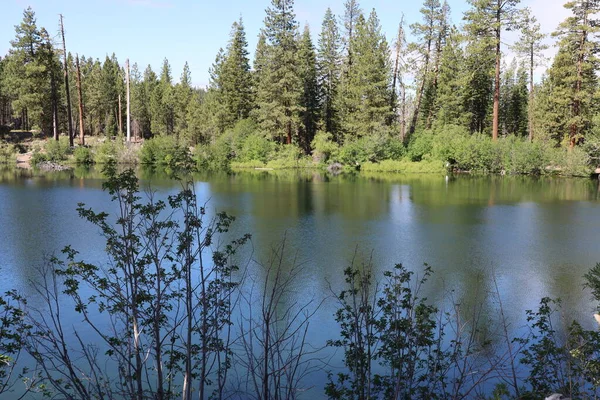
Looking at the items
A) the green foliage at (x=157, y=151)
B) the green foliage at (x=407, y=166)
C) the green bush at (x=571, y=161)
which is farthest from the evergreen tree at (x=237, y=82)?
the green bush at (x=571, y=161)

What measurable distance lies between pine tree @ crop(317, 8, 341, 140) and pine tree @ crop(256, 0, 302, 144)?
4749mm

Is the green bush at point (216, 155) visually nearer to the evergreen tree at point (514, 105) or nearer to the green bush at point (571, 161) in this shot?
the green bush at point (571, 161)

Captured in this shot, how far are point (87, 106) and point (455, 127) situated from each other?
3976 cm

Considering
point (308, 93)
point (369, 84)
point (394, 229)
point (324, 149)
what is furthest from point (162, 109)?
point (394, 229)

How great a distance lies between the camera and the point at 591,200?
71.5 ft

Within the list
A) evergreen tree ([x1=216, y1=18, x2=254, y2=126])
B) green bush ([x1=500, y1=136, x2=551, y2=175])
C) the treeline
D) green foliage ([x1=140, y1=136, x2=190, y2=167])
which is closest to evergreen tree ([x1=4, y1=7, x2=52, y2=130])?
the treeline

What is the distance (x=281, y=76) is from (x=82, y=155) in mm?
16585

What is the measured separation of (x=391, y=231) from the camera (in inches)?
586

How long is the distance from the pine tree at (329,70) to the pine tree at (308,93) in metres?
0.79

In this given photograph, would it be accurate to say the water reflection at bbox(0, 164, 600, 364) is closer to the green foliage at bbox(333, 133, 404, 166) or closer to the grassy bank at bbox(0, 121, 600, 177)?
the grassy bank at bbox(0, 121, 600, 177)

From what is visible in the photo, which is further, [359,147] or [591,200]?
[359,147]

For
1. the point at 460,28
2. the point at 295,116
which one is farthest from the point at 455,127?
the point at 295,116

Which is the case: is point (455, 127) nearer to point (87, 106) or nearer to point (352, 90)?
point (352, 90)

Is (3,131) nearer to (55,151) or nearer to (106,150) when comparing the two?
(55,151)
